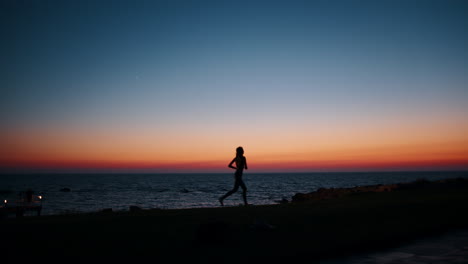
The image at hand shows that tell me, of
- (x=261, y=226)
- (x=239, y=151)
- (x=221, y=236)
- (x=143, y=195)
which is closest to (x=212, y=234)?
(x=221, y=236)

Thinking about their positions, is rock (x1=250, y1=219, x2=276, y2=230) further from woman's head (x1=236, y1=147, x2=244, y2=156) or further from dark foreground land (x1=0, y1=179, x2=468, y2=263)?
woman's head (x1=236, y1=147, x2=244, y2=156)

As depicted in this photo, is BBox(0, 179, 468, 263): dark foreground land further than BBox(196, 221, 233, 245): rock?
No

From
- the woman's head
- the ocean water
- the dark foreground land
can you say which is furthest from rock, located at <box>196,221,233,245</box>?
the ocean water

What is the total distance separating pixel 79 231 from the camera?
791 centimetres

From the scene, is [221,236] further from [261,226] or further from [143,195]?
[143,195]

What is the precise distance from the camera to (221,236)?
7.05m

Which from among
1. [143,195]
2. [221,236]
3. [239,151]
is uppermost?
[239,151]

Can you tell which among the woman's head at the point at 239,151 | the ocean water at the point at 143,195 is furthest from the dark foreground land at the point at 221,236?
the ocean water at the point at 143,195

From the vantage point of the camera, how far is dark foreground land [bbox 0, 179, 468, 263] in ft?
20.4

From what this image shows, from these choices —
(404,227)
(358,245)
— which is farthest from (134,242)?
(404,227)

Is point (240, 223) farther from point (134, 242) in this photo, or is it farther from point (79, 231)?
point (79, 231)

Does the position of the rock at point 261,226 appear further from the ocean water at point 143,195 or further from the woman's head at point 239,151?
the ocean water at point 143,195

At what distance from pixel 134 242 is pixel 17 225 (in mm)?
4054

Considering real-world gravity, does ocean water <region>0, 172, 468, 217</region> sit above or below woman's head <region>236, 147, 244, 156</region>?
below
